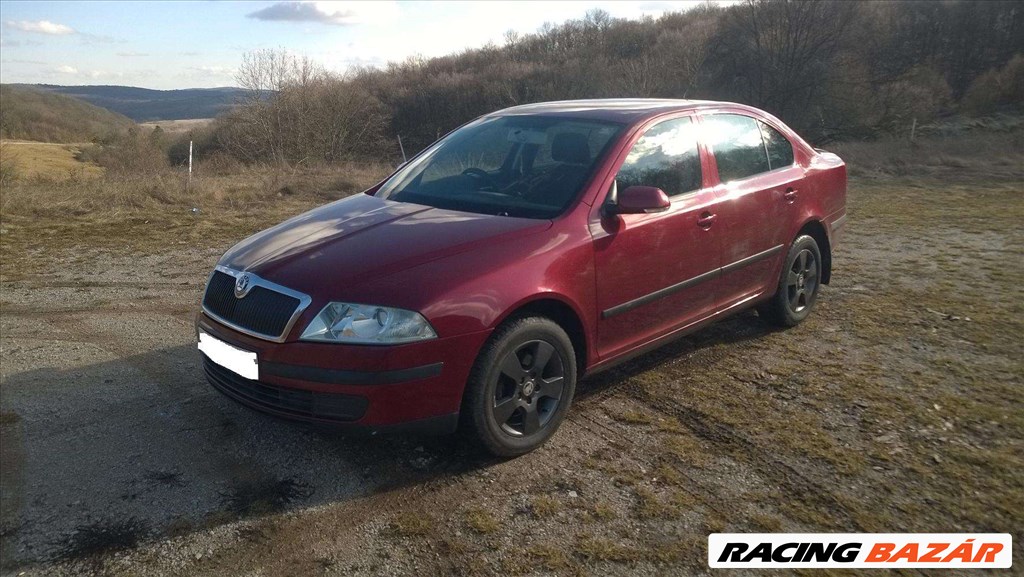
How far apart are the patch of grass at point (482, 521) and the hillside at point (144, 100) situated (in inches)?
2293

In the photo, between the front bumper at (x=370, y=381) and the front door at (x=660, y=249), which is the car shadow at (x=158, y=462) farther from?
the front door at (x=660, y=249)

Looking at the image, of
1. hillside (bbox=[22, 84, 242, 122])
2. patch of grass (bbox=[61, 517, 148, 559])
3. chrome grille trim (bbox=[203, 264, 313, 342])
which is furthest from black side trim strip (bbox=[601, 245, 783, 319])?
hillside (bbox=[22, 84, 242, 122])

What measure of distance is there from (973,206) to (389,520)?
12016 millimetres

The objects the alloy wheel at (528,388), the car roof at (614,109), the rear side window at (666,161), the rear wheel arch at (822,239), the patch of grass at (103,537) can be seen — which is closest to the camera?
the patch of grass at (103,537)

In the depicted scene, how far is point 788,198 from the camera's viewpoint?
5188 millimetres

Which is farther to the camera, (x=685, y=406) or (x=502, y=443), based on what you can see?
(x=685, y=406)

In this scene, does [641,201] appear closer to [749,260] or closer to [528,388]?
[528,388]

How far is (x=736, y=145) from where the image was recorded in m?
4.93

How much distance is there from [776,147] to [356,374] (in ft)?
12.1

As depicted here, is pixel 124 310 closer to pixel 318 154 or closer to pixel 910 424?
pixel 910 424

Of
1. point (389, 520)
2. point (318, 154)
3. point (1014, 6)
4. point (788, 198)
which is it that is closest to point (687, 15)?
point (1014, 6)

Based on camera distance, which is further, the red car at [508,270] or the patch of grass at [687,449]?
the patch of grass at [687,449]

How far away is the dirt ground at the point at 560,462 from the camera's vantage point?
287cm

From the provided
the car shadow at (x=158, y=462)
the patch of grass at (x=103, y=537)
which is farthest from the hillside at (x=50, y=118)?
the patch of grass at (x=103, y=537)
